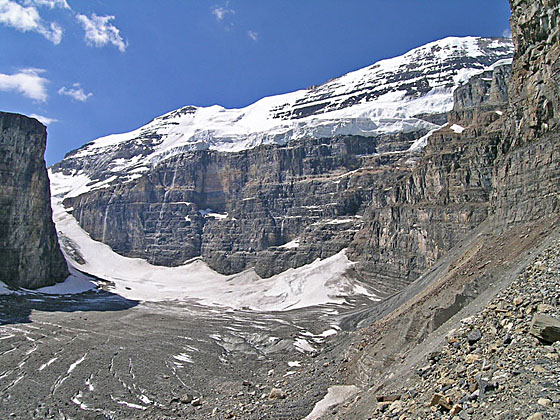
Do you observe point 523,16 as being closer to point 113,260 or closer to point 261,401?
point 261,401

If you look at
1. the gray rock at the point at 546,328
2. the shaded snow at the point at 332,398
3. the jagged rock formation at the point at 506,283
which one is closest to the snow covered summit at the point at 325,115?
the jagged rock formation at the point at 506,283

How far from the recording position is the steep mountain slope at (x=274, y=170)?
95562mm

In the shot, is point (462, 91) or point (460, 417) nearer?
point (460, 417)

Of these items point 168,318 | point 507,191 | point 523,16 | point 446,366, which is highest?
point 523,16

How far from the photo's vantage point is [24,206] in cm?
6956

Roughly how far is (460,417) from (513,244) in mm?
15357

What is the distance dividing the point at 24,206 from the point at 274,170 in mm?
58521

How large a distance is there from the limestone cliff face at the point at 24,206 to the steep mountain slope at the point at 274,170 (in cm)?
4308

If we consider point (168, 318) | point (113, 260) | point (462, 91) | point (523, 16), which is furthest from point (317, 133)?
point (523, 16)

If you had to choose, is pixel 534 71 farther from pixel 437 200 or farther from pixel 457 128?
pixel 457 128

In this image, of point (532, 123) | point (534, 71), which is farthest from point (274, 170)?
point (532, 123)

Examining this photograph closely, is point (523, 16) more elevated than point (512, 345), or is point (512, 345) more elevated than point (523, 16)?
point (523, 16)

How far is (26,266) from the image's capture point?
69250mm

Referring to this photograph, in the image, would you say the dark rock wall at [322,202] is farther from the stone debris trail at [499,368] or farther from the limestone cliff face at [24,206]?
the limestone cliff face at [24,206]
